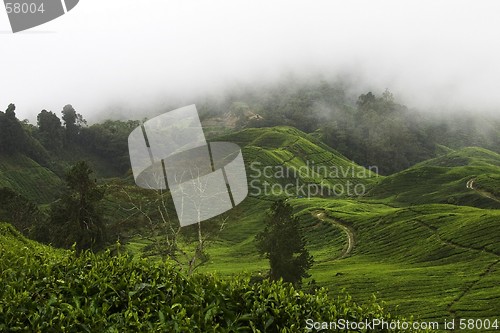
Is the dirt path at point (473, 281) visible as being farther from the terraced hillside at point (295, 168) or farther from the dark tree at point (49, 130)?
the dark tree at point (49, 130)

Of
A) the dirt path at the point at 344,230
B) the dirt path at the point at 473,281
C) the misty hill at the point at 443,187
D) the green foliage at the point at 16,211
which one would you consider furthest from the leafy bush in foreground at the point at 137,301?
the misty hill at the point at 443,187

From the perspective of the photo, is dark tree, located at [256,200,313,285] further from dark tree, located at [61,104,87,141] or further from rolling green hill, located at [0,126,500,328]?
dark tree, located at [61,104,87,141]

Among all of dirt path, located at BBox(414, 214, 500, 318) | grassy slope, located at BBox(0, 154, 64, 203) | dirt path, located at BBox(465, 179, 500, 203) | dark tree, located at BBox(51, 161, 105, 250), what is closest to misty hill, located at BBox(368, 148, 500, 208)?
dirt path, located at BBox(465, 179, 500, 203)

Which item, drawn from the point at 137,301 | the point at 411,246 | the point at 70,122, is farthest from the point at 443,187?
the point at 70,122

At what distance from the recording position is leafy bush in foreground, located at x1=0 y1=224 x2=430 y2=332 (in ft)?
18.2

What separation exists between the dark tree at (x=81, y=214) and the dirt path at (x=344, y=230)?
4279cm

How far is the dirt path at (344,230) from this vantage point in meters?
75.3

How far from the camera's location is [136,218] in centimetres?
4519

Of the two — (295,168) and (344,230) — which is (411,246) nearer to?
(344,230)

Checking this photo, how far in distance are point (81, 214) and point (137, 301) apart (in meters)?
45.1

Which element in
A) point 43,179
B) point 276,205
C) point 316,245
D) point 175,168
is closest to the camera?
point 276,205

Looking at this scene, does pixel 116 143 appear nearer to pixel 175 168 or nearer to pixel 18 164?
pixel 18 164

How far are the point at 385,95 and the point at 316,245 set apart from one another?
437ft

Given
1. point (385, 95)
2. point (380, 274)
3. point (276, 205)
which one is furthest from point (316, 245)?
point (385, 95)
